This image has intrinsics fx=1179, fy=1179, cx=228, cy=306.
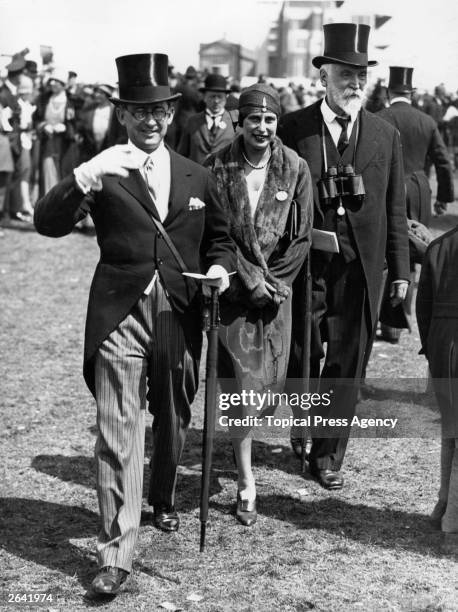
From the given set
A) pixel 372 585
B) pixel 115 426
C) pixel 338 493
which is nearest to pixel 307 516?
pixel 338 493

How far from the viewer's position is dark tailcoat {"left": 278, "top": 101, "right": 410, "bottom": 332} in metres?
6.49

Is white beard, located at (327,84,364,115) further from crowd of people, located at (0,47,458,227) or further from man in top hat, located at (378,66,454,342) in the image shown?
crowd of people, located at (0,47,458,227)

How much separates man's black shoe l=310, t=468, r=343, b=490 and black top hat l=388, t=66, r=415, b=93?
377 centimetres

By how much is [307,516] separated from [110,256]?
72.6 inches

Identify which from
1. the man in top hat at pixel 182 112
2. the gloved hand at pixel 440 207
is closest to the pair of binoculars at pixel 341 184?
the gloved hand at pixel 440 207

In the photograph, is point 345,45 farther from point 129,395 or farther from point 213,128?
point 213,128

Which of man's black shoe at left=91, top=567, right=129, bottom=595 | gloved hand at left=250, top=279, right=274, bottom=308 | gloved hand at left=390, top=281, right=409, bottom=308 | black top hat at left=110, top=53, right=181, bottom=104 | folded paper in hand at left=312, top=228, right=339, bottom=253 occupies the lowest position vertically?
man's black shoe at left=91, top=567, right=129, bottom=595

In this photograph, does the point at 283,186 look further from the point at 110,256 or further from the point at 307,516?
the point at 307,516

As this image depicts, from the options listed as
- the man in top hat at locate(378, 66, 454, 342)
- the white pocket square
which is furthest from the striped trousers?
the man in top hat at locate(378, 66, 454, 342)

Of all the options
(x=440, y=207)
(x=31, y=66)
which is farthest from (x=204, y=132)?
(x=31, y=66)

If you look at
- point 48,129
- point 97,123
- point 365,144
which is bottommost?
point 48,129

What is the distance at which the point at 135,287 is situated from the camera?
17.2 feet

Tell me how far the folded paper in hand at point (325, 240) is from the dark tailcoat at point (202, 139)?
21.5 ft

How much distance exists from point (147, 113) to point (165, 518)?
204cm
